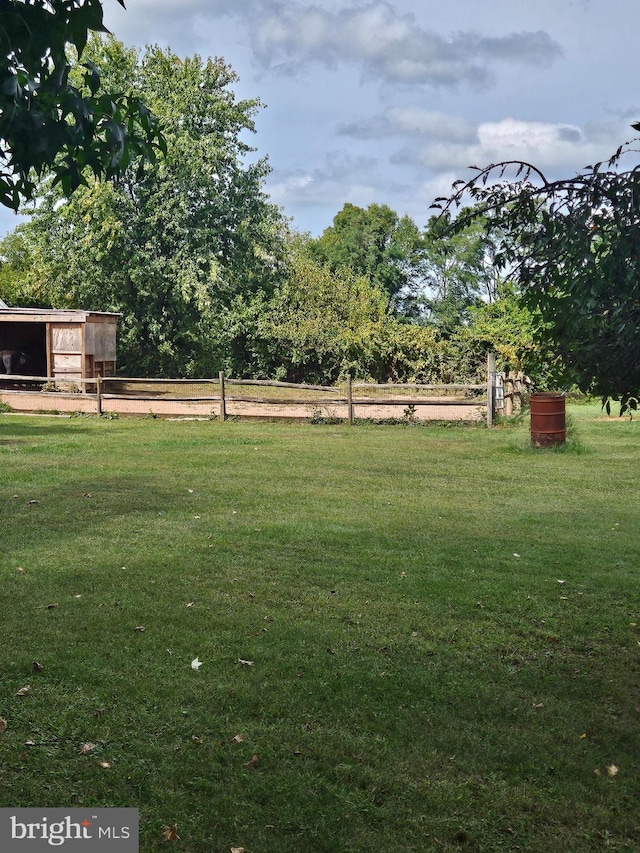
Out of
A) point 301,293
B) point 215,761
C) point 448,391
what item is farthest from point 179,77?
point 215,761

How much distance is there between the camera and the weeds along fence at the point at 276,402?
2077 cm

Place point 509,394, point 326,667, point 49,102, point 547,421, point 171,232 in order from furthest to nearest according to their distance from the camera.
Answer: point 171,232, point 509,394, point 547,421, point 326,667, point 49,102

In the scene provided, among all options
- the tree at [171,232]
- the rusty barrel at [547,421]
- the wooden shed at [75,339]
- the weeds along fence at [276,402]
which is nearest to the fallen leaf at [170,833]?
the rusty barrel at [547,421]

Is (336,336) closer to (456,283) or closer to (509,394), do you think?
(509,394)

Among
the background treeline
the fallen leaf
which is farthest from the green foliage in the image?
the fallen leaf

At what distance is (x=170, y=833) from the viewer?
3.59 m

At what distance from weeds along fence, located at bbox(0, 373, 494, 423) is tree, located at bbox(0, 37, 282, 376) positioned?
5426 millimetres

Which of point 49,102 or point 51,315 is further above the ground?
point 51,315

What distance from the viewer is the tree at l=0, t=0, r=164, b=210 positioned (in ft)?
10.6

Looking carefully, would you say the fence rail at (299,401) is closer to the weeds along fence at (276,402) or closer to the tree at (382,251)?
the weeds along fence at (276,402)

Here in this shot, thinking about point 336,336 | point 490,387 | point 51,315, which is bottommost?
point 490,387

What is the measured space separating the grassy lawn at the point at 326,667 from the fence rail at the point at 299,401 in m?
9.47

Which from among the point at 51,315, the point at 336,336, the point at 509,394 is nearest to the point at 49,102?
the point at 509,394

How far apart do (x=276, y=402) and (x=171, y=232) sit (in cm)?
952
